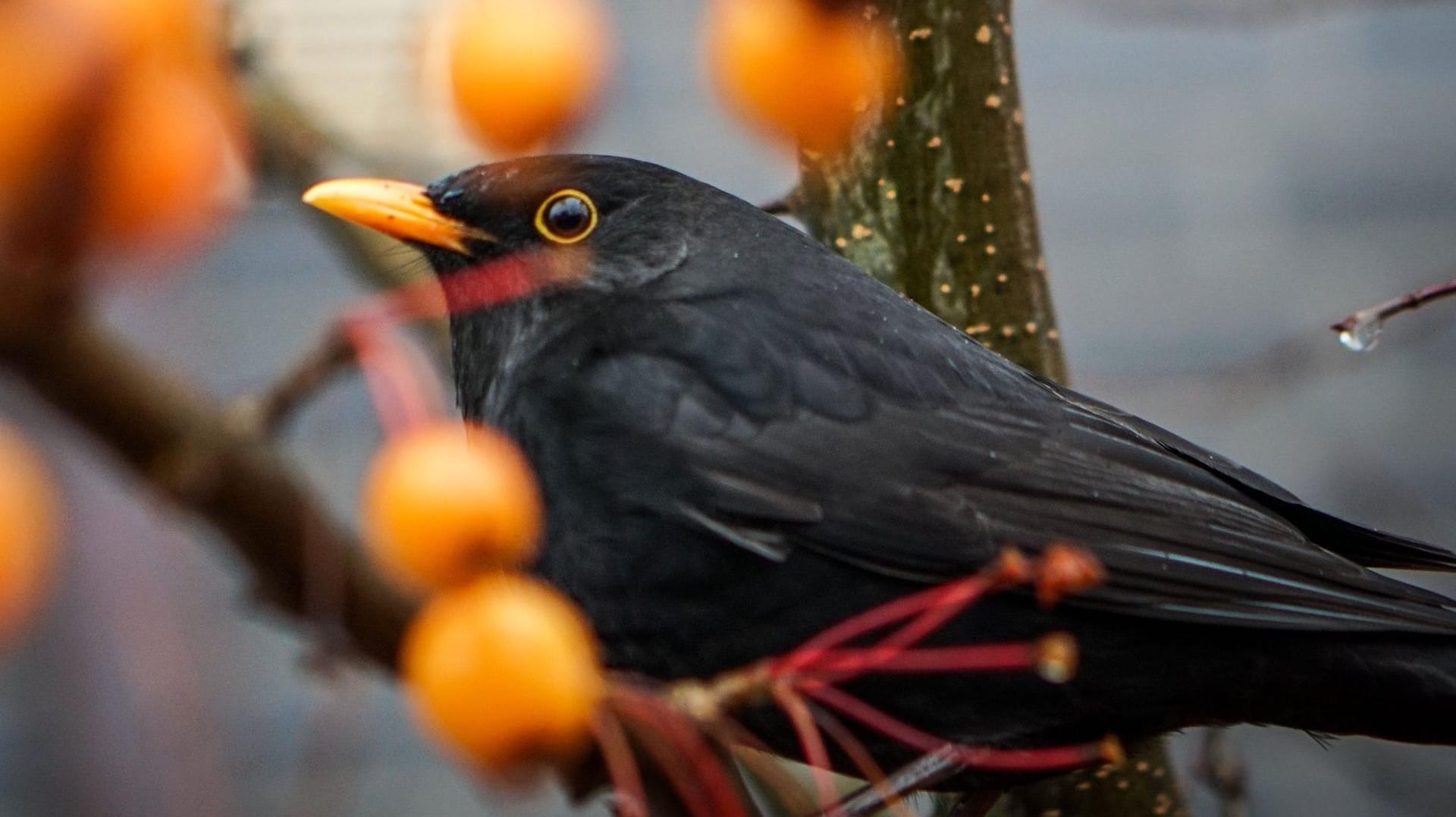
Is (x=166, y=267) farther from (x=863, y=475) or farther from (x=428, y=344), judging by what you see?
(x=428, y=344)

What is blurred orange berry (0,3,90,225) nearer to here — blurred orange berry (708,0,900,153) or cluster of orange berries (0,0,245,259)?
cluster of orange berries (0,0,245,259)

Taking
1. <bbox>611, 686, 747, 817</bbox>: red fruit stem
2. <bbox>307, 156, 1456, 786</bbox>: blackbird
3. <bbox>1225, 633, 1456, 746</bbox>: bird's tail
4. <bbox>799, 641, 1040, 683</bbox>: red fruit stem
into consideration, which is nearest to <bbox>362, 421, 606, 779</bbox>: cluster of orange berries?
<bbox>611, 686, 747, 817</bbox>: red fruit stem

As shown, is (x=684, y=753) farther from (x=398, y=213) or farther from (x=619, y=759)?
(x=398, y=213)


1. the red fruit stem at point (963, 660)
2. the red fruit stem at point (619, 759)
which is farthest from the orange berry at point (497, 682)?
the red fruit stem at point (963, 660)

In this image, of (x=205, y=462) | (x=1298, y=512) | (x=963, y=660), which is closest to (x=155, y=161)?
(x=205, y=462)

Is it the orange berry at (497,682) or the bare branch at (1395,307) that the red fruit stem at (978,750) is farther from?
the orange berry at (497,682)

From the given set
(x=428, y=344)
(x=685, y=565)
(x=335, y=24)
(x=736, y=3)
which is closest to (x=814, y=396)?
(x=685, y=565)
